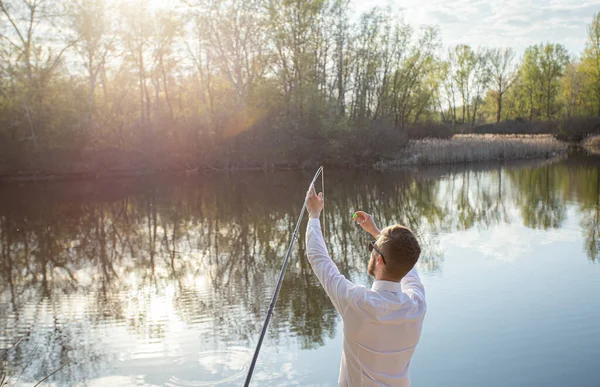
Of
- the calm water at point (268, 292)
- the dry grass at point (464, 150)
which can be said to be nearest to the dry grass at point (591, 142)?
the dry grass at point (464, 150)

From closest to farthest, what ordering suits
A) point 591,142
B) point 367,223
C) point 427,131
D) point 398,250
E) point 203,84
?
point 398,250 < point 367,223 < point 203,84 < point 427,131 < point 591,142

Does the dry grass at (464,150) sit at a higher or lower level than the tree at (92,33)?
lower

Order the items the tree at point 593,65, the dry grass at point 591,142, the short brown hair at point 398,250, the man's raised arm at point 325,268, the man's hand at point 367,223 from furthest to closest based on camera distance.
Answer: the tree at point 593,65 → the dry grass at point 591,142 → the man's hand at point 367,223 → the man's raised arm at point 325,268 → the short brown hair at point 398,250

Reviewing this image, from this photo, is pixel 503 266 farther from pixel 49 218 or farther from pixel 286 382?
pixel 49 218

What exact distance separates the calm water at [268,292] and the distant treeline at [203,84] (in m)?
11.8

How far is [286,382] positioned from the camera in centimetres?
468

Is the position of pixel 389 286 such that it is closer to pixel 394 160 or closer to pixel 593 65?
pixel 394 160

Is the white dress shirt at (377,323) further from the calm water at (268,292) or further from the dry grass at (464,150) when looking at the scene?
the dry grass at (464,150)

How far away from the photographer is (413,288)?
7.23 ft

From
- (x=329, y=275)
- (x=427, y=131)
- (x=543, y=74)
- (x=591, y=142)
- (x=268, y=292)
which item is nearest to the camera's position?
(x=329, y=275)

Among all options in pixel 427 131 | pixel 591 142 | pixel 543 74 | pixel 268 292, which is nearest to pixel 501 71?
pixel 543 74

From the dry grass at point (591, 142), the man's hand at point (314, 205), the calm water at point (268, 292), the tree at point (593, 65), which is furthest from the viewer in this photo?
the tree at point (593, 65)

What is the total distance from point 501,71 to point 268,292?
49945 millimetres

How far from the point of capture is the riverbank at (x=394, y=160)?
27.0m
